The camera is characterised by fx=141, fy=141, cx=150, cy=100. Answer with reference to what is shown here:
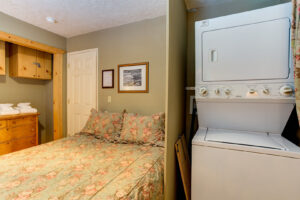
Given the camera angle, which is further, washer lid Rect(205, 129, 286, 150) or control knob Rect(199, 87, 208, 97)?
control knob Rect(199, 87, 208, 97)

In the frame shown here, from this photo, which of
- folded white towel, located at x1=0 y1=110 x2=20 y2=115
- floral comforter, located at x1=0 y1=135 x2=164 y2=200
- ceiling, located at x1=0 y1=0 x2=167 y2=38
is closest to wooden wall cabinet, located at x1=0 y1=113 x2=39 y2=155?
folded white towel, located at x1=0 y1=110 x2=20 y2=115

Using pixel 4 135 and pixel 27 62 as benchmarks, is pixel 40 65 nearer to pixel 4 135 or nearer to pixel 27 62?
pixel 27 62

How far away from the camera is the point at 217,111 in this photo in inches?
55.0

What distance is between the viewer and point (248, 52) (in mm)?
1208

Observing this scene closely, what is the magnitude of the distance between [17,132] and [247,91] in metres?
3.49

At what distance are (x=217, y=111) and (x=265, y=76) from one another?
479mm

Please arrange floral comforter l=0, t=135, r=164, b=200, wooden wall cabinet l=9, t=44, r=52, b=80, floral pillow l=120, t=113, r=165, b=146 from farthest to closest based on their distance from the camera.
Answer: wooden wall cabinet l=9, t=44, r=52, b=80 < floral pillow l=120, t=113, r=165, b=146 < floral comforter l=0, t=135, r=164, b=200

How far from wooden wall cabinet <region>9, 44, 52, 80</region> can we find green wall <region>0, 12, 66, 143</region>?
179 millimetres

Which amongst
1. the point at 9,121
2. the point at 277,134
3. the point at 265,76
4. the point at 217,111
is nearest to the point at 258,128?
the point at 277,134

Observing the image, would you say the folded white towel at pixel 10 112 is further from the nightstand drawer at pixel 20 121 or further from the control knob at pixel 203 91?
the control knob at pixel 203 91

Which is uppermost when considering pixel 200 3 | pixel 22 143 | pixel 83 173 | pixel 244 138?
pixel 200 3

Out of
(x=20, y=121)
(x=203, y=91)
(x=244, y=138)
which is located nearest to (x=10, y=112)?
(x=20, y=121)

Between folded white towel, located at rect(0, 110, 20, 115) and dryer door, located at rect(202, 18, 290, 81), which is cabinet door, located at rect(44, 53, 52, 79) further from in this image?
dryer door, located at rect(202, 18, 290, 81)

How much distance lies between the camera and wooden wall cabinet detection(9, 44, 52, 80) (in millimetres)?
2709
